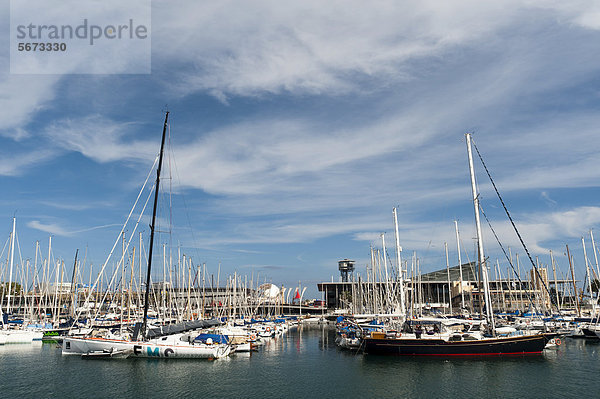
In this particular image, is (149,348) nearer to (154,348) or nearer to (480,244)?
(154,348)

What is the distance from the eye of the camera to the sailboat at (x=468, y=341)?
4634cm

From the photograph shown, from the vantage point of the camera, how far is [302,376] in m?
40.3

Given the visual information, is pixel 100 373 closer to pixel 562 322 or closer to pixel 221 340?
pixel 221 340

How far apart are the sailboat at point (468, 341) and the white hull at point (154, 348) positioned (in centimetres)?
1955

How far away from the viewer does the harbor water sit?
33188 mm

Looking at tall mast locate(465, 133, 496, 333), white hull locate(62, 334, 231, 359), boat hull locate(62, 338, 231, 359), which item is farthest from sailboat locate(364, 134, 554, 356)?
white hull locate(62, 334, 231, 359)

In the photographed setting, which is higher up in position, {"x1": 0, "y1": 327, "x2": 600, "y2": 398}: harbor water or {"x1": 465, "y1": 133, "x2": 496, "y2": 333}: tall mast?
{"x1": 465, "y1": 133, "x2": 496, "y2": 333}: tall mast

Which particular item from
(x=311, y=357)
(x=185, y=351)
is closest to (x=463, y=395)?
(x=311, y=357)

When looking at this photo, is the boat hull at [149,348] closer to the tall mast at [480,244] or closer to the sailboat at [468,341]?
the sailboat at [468,341]

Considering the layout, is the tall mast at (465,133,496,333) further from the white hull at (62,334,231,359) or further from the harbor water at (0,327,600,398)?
the white hull at (62,334,231,359)

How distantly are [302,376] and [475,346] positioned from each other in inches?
794

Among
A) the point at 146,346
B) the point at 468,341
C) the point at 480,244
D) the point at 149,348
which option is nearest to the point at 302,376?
the point at 149,348

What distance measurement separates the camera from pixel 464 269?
163125mm

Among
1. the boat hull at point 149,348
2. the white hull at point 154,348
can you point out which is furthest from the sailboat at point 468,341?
the white hull at point 154,348
